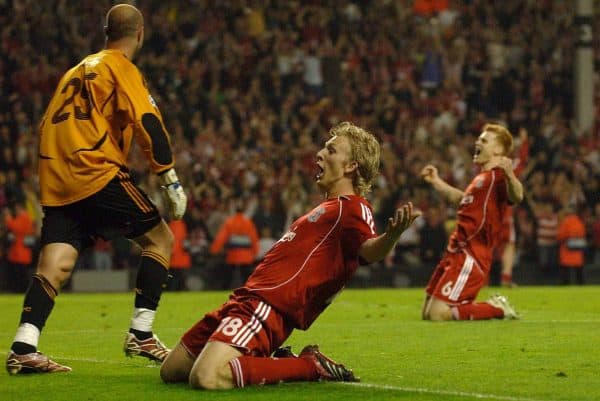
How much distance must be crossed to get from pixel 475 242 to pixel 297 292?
5.91 m

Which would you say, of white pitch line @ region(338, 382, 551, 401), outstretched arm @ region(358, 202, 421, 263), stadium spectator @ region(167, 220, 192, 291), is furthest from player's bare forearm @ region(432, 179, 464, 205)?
stadium spectator @ region(167, 220, 192, 291)

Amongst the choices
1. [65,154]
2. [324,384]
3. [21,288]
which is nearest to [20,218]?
[21,288]

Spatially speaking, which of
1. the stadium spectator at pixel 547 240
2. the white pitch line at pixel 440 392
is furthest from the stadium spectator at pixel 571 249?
the white pitch line at pixel 440 392

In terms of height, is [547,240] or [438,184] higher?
[438,184]

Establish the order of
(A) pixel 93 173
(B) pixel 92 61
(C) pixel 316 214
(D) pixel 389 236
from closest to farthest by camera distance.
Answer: (D) pixel 389 236
(C) pixel 316 214
(A) pixel 93 173
(B) pixel 92 61

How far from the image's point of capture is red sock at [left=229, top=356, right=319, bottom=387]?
6.82m

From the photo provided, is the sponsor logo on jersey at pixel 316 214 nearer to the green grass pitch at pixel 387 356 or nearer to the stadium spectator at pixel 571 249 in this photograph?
the green grass pitch at pixel 387 356

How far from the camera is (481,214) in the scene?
41.6 ft

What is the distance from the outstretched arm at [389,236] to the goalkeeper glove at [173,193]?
Answer: 1.58m

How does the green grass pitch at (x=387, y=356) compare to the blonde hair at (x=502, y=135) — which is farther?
the blonde hair at (x=502, y=135)

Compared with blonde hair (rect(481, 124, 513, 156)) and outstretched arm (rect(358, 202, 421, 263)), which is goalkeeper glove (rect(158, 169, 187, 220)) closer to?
outstretched arm (rect(358, 202, 421, 263))

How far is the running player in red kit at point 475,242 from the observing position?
12.5m

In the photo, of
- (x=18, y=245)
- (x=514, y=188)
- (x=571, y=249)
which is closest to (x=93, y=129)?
(x=514, y=188)

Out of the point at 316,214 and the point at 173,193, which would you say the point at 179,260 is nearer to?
the point at 173,193
